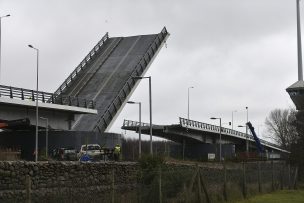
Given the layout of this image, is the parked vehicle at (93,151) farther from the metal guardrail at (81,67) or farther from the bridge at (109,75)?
the metal guardrail at (81,67)

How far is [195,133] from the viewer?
10938 centimetres

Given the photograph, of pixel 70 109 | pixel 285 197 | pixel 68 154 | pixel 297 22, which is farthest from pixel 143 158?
pixel 297 22

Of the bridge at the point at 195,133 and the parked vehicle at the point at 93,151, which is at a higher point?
the bridge at the point at 195,133

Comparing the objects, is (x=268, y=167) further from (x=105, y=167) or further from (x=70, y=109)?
(x=70, y=109)

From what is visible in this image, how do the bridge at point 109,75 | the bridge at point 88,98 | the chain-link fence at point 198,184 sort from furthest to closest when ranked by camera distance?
the bridge at point 109,75 → the bridge at point 88,98 → the chain-link fence at point 198,184

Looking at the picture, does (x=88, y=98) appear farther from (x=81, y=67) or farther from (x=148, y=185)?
(x=148, y=185)

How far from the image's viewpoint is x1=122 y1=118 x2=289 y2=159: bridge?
101 metres

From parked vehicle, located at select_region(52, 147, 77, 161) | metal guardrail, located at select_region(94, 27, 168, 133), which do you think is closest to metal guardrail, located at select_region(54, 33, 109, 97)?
metal guardrail, located at select_region(94, 27, 168, 133)

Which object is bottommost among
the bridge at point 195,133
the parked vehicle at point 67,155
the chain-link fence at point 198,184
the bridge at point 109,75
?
the chain-link fence at point 198,184

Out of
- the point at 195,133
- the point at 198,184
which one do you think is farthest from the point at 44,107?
the point at 195,133

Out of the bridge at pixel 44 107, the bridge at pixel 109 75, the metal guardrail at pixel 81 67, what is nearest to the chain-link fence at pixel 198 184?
the bridge at pixel 44 107

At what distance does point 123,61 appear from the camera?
235ft

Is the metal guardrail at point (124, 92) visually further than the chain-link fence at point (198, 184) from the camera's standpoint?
Yes

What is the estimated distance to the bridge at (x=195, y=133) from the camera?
3962 inches
